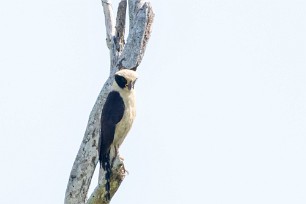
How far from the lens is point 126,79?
13.1 meters

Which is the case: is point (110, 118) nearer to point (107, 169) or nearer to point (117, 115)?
point (117, 115)

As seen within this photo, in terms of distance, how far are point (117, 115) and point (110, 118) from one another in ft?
0.31

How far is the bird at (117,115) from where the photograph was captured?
13.1 meters

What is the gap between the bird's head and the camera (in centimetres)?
1313

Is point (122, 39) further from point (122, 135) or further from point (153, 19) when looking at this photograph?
point (122, 135)

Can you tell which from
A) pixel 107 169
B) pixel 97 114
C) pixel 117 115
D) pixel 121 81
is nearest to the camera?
pixel 107 169

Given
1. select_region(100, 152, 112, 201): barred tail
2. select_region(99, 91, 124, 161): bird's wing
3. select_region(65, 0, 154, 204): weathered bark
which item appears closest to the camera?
select_region(100, 152, 112, 201): barred tail

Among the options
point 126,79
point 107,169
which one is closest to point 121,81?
point 126,79

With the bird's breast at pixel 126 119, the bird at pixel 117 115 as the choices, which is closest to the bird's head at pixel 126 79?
the bird at pixel 117 115

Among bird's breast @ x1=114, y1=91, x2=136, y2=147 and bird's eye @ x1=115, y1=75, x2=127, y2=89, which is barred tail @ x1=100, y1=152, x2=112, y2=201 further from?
bird's eye @ x1=115, y1=75, x2=127, y2=89

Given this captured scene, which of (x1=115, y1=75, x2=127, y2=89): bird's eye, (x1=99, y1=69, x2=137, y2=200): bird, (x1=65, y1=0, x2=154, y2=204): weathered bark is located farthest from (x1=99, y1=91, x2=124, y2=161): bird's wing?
(x1=65, y1=0, x2=154, y2=204): weathered bark

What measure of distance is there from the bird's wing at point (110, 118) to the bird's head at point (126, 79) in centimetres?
13

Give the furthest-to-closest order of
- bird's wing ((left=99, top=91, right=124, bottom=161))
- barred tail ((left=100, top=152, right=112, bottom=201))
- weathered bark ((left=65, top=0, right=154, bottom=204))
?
weathered bark ((left=65, top=0, right=154, bottom=204)) < bird's wing ((left=99, top=91, right=124, bottom=161)) < barred tail ((left=100, top=152, right=112, bottom=201))

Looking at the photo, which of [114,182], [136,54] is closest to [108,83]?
[136,54]
